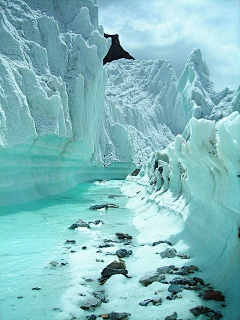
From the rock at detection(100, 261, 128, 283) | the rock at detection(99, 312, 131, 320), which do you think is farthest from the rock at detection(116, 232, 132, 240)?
the rock at detection(99, 312, 131, 320)

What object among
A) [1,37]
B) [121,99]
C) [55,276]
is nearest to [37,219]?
[55,276]

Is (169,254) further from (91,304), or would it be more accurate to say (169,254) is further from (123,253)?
(91,304)

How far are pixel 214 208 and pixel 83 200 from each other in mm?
8572

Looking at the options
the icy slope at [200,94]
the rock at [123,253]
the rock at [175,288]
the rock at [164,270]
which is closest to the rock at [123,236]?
the rock at [123,253]

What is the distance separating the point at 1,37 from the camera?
428 inches

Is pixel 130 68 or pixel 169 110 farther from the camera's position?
pixel 130 68

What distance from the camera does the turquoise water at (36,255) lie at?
3.38m

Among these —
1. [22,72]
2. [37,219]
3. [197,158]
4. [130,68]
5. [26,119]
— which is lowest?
[37,219]

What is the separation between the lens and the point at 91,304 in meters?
3.32

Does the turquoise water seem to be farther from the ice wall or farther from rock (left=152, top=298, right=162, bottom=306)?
the ice wall

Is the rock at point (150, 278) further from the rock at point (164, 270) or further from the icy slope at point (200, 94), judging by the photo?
the icy slope at point (200, 94)

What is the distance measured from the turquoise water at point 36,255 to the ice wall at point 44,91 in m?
2.00

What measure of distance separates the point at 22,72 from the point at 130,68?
36.5 meters

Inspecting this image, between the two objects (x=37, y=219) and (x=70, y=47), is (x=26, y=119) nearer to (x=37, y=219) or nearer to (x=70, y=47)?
(x=37, y=219)
